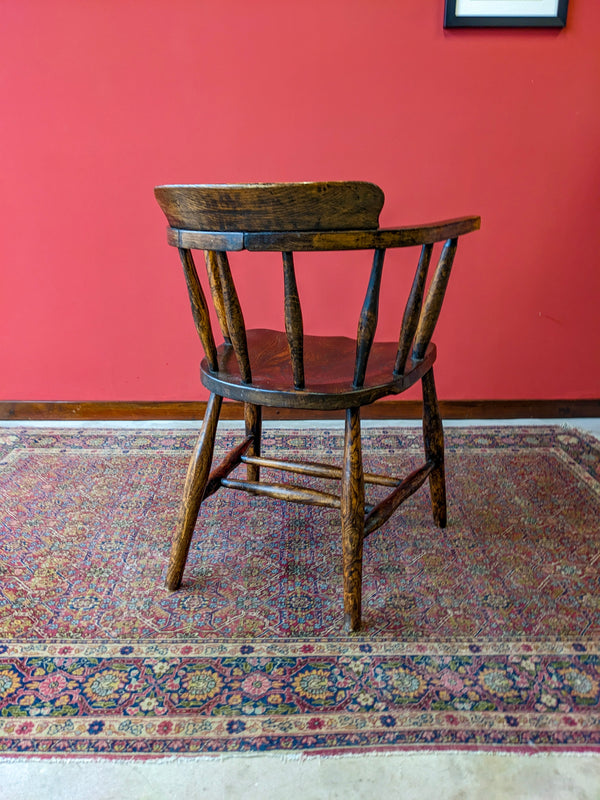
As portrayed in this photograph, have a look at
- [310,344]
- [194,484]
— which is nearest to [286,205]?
[310,344]

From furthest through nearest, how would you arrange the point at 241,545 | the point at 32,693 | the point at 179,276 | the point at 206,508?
the point at 179,276 < the point at 206,508 < the point at 241,545 < the point at 32,693

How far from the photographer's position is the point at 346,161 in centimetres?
225

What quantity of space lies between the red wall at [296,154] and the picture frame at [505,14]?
4 cm

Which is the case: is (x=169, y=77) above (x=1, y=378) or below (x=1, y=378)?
above

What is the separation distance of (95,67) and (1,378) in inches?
50.3

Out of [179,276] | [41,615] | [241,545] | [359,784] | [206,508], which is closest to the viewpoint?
[359,784]

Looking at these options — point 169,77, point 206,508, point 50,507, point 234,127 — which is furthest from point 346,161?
point 50,507

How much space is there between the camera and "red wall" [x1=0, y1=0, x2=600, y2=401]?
2.15 metres

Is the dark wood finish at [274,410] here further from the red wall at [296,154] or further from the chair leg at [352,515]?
the chair leg at [352,515]

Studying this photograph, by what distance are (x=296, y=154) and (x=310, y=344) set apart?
38.5 inches

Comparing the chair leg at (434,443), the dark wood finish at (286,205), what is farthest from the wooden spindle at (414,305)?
the chair leg at (434,443)

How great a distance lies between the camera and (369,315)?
118 cm

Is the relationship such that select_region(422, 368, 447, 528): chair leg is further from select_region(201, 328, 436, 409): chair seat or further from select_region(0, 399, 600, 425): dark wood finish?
select_region(0, 399, 600, 425): dark wood finish

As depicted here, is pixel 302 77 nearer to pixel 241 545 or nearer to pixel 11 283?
pixel 11 283
